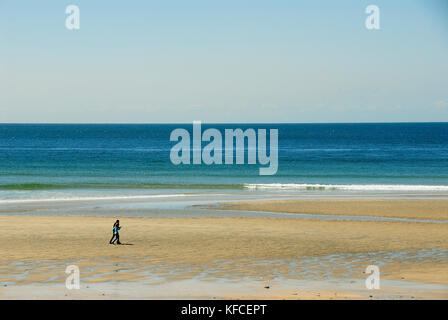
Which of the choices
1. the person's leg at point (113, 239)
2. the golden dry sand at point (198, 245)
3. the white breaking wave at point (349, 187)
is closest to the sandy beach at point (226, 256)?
the golden dry sand at point (198, 245)

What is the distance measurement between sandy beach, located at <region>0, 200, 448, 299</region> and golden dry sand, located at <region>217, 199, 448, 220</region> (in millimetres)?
2473

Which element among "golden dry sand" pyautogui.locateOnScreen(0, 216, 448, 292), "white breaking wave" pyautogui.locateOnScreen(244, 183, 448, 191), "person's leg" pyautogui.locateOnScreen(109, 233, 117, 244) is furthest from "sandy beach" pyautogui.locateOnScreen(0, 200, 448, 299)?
"white breaking wave" pyautogui.locateOnScreen(244, 183, 448, 191)

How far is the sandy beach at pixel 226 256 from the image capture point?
16.5 m

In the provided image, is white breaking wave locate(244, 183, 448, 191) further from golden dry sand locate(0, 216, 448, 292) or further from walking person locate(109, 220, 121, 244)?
walking person locate(109, 220, 121, 244)

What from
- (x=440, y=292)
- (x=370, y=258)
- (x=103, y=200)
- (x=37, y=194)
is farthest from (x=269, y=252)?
(x=37, y=194)

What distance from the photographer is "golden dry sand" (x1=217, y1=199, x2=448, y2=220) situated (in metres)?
35.6

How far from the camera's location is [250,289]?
16.4 metres

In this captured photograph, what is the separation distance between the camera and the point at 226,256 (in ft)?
71.7

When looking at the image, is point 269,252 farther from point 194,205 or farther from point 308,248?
point 194,205

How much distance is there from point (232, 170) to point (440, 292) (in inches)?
2283

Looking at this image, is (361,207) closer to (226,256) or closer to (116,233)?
(226,256)

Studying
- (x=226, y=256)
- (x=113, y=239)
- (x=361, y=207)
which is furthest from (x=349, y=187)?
(x=226, y=256)

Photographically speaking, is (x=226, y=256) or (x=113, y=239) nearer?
(x=226, y=256)

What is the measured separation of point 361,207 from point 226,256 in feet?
61.0
